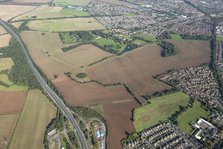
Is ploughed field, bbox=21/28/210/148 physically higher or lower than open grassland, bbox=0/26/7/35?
lower

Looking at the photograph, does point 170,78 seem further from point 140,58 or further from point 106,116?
point 106,116

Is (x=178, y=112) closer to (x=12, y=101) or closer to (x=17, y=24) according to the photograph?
(x=12, y=101)

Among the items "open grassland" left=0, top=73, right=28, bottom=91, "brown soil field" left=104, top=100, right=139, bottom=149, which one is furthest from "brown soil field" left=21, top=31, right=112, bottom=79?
"brown soil field" left=104, top=100, right=139, bottom=149

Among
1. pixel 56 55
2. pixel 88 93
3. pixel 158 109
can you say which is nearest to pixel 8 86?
pixel 88 93

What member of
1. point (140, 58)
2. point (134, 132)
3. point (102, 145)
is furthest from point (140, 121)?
point (140, 58)

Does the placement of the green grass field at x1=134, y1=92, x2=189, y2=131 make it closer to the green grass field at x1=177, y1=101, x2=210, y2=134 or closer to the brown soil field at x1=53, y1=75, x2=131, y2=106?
the green grass field at x1=177, y1=101, x2=210, y2=134
